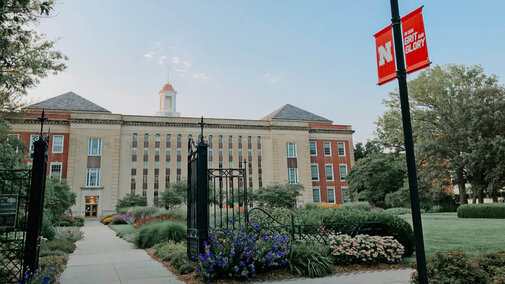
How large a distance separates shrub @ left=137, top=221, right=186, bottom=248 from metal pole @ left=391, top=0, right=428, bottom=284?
9734mm

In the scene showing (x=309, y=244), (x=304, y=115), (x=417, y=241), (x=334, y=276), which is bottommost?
(x=334, y=276)

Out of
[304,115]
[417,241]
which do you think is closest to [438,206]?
[304,115]

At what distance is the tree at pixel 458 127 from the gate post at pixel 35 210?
2993 cm

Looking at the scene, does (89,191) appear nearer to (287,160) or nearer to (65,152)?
(65,152)

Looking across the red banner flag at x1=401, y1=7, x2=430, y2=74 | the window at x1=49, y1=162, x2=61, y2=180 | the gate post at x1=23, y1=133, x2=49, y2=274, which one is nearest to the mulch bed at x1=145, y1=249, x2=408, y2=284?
the gate post at x1=23, y1=133, x2=49, y2=274

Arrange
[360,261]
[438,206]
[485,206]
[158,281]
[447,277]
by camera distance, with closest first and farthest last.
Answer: [447,277] → [158,281] → [360,261] → [485,206] → [438,206]

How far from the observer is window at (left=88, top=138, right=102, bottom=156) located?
145ft

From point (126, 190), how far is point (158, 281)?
134ft

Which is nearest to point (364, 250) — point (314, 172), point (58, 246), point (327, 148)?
point (58, 246)

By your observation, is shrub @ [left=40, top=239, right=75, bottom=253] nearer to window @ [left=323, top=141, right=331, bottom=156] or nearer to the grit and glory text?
the grit and glory text

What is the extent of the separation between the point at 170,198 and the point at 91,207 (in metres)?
10.6

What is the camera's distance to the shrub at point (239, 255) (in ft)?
22.6

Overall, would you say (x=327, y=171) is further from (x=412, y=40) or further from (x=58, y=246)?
(x=412, y=40)

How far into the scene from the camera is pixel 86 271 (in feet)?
27.3
